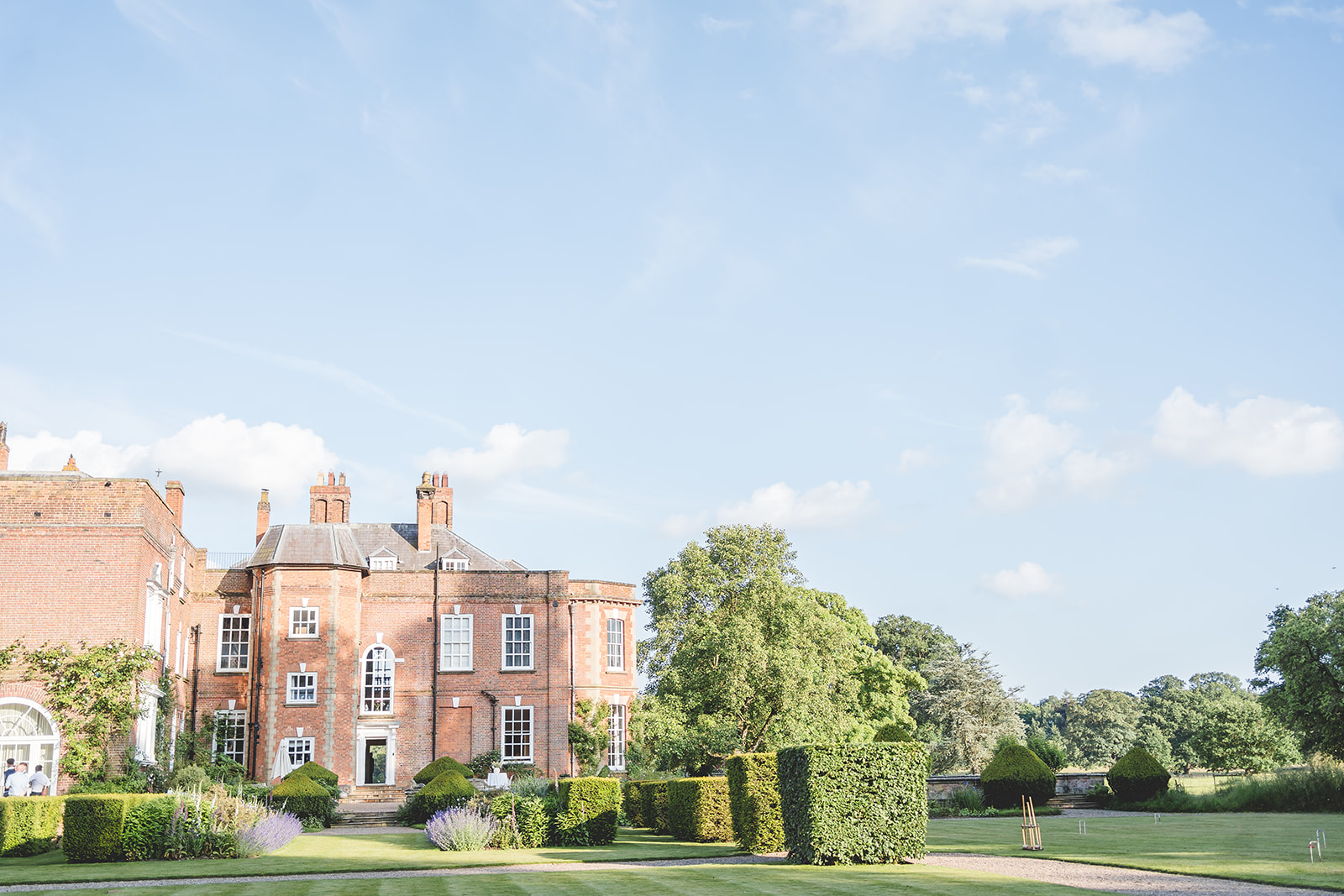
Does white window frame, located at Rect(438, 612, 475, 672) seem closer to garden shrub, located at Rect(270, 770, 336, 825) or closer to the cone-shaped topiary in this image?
the cone-shaped topiary

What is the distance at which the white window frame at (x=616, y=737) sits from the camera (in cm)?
4009

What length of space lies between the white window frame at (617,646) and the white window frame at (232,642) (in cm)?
1318

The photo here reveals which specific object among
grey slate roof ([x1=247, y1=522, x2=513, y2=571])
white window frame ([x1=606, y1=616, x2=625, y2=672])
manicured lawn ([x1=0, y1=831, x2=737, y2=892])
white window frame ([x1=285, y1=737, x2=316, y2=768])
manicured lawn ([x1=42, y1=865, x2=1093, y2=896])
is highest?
grey slate roof ([x1=247, y1=522, x2=513, y2=571])

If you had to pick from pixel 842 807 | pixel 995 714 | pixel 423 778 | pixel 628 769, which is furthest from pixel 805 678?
pixel 995 714

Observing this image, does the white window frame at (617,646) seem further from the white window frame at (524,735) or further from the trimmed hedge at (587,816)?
the trimmed hedge at (587,816)

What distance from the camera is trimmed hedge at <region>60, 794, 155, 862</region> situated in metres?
19.9

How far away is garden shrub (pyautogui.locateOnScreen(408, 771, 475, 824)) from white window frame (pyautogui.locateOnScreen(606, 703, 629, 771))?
11868 mm

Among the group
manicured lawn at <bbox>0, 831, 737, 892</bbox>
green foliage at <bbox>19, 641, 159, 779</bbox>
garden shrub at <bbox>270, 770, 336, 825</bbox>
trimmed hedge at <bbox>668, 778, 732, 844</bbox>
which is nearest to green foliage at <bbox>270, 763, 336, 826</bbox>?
garden shrub at <bbox>270, 770, 336, 825</bbox>

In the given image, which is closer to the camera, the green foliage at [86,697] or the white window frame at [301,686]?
the green foliage at [86,697]

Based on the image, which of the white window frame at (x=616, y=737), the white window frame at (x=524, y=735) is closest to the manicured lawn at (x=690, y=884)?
the white window frame at (x=524, y=735)

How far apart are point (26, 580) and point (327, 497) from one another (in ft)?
57.0

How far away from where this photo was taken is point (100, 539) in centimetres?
2756

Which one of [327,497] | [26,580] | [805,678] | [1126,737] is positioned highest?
[327,497]

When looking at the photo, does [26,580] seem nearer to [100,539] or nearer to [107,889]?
[100,539]
